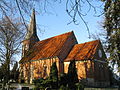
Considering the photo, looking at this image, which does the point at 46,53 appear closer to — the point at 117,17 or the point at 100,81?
the point at 100,81

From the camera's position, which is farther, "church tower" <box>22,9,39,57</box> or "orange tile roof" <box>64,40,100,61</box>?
"orange tile roof" <box>64,40,100,61</box>

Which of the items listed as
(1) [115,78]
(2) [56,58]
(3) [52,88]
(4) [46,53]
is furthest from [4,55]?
(1) [115,78]

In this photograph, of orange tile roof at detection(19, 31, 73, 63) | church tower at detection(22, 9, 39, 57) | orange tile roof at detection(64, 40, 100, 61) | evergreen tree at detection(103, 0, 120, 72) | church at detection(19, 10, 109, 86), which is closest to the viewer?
church tower at detection(22, 9, 39, 57)

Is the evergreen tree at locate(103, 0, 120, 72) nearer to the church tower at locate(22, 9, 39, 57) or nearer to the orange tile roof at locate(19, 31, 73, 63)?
the church tower at locate(22, 9, 39, 57)

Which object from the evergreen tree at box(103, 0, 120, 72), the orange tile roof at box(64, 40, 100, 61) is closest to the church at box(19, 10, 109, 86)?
the orange tile roof at box(64, 40, 100, 61)

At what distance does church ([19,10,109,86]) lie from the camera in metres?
33.0

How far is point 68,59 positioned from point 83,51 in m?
3.59

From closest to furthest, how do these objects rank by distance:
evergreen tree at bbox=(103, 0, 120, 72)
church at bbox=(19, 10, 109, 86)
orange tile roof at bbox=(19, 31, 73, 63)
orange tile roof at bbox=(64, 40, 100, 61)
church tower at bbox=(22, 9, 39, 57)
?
church tower at bbox=(22, 9, 39, 57) < evergreen tree at bbox=(103, 0, 120, 72) < church at bbox=(19, 10, 109, 86) < orange tile roof at bbox=(64, 40, 100, 61) < orange tile roof at bbox=(19, 31, 73, 63)

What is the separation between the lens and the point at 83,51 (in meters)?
36.1

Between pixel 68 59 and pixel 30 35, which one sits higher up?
pixel 30 35

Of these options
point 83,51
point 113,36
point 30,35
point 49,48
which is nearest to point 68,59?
point 83,51

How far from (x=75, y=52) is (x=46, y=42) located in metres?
11.4

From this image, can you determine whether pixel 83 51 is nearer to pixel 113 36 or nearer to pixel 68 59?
pixel 68 59

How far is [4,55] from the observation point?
23312 mm
